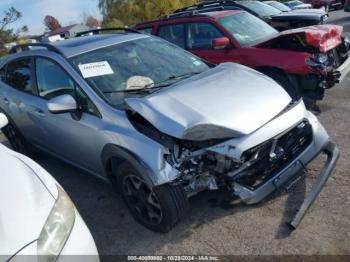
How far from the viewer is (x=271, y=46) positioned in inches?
222

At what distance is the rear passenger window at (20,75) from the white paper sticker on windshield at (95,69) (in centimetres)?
118

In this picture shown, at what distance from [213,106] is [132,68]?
1163 mm

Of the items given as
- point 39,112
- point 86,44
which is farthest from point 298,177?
point 39,112

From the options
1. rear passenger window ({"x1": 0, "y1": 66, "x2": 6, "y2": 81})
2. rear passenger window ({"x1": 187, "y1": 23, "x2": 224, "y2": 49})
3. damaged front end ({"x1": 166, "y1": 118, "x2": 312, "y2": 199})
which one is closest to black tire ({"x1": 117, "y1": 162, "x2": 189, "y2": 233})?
damaged front end ({"x1": 166, "y1": 118, "x2": 312, "y2": 199})

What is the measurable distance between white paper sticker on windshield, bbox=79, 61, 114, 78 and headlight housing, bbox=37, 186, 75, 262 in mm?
1534

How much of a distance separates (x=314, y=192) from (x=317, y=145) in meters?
0.51

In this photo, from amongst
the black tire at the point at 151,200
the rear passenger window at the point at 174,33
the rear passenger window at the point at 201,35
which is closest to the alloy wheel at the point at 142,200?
the black tire at the point at 151,200

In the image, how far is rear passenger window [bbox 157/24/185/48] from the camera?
6.80 meters

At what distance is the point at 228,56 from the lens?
608 centimetres

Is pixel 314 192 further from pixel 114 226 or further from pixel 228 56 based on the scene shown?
pixel 228 56

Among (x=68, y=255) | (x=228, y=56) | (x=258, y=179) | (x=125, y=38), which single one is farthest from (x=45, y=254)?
(x=228, y=56)

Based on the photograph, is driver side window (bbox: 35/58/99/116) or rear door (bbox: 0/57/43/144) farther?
rear door (bbox: 0/57/43/144)

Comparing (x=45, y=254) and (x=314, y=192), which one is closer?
(x=45, y=254)

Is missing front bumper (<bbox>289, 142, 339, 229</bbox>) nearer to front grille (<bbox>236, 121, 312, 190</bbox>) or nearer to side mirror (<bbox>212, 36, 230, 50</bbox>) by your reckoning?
front grille (<bbox>236, 121, 312, 190</bbox>)
